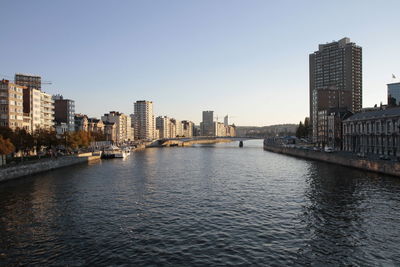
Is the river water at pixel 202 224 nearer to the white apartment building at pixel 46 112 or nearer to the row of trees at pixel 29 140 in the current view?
the row of trees at pixel 29 140

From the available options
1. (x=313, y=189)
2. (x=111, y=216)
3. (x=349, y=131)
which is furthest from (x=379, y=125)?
(x=111, y=216)

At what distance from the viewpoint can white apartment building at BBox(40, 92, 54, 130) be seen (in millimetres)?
146375

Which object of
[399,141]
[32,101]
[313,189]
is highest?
[32,101]

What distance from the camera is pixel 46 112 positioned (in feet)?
498

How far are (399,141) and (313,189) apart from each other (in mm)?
42158

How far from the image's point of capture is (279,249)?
25.4 m

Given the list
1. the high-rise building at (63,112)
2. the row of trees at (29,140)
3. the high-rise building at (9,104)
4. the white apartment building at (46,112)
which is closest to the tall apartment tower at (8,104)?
the high-rise building at (9,104)

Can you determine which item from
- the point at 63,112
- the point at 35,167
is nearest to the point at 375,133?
the point at 35,167

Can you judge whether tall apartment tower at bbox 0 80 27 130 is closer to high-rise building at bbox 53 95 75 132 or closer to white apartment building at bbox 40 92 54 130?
white apartment building at bbox 40 92 54 130

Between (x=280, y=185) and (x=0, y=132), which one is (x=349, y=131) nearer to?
(x=280, y=185)

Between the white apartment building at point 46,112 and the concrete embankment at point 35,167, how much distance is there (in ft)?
158

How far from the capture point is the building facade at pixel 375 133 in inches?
3275

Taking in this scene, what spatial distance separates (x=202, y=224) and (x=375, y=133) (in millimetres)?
80060

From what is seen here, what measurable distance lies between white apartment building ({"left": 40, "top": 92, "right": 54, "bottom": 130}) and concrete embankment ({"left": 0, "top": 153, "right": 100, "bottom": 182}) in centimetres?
4823
